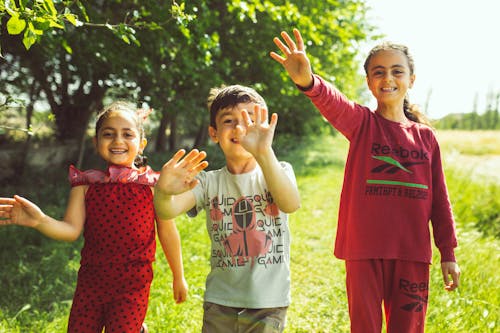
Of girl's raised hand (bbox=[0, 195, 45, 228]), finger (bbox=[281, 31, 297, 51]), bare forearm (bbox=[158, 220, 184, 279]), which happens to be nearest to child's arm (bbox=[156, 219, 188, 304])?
bare forearm (bbox=[158, 220, 184, 279])

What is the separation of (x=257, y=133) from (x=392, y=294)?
3.69ft

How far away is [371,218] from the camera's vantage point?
225cm

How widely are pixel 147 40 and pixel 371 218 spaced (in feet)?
15.7

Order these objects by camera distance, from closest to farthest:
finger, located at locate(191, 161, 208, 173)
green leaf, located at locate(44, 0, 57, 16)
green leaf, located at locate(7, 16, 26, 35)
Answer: green leaf, located at locate(7, 16, 26, 35) < finger, located at locate(191, 161, 208, 173) < green leaf, located at locate(44, 0, 57, 16)

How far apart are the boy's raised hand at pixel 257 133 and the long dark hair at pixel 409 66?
2.95 ft

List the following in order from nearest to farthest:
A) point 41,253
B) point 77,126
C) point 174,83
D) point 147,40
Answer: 1. point 41,253
2. point 147,40
3. point 174,83
4. point 77,126

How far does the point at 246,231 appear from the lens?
213cm

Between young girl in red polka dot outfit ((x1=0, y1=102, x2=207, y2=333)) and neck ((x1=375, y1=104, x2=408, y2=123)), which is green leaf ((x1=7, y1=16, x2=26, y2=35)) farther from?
neck ((x1=375, y1=104, x2=408, y2=123))

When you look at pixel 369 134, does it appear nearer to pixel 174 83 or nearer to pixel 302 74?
pixel 302 74

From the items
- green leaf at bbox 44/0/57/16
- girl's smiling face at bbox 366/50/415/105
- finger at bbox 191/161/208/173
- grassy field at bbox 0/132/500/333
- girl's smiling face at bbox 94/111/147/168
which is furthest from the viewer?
grassy field at bbox 0/132/500/333

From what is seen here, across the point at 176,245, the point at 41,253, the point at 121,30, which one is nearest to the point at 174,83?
the point at 41,253

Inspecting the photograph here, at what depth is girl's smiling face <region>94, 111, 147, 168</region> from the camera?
2.27m

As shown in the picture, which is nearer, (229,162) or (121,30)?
(229,162)

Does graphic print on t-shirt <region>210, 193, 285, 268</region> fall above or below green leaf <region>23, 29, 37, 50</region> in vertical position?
below
